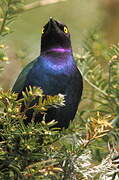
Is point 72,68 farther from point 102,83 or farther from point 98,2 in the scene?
point 98,2

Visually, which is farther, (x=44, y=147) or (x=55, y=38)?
(x=55, y=38)

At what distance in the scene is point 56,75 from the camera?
2.56 m

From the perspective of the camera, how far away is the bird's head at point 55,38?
2.72 metres

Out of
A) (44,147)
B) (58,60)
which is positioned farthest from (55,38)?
(44,147)

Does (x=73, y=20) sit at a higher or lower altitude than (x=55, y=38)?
lower

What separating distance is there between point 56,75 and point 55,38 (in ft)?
0.88

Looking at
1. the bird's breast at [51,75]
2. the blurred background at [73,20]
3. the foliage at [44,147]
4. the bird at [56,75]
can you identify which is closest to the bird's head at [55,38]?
the bird at [56,75]

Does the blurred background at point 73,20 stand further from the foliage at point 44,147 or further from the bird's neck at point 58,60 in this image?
the foliage at point 44,147

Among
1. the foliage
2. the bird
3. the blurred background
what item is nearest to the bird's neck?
the bird

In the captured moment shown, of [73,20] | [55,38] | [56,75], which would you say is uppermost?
[55,38]

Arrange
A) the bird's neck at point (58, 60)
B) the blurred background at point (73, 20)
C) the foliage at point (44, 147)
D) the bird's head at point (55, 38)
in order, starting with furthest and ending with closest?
the blurred background at point (73, 20)
the bird's head at point (55, 38)
the bird's neck at point (58, 60)
the foliage at point (44, 147)

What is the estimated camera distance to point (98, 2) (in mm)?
4082

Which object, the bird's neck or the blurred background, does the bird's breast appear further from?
the blurred background

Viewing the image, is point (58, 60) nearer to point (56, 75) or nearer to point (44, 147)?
point (56, 75)
